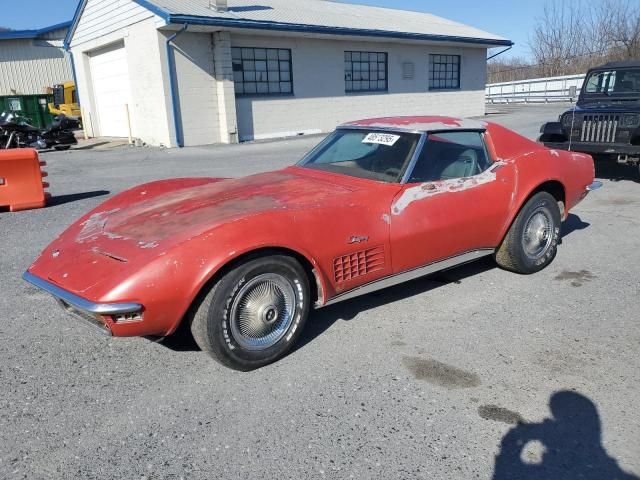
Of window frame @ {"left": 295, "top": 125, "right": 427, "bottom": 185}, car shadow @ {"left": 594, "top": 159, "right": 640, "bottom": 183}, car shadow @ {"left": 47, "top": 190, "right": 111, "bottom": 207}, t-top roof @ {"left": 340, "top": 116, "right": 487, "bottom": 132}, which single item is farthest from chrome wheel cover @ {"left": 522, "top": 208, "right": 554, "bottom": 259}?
car shadow @ {"left": 47, "top": 190, "right": 111, "bottom": 207}

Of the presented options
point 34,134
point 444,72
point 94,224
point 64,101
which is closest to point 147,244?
point 94,224

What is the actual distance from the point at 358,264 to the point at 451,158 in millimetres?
1333

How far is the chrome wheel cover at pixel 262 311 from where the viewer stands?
116 inches

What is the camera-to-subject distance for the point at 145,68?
15.4m

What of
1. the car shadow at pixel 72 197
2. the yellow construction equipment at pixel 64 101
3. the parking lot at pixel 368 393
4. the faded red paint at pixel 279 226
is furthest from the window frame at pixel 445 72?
the parking lot at pixel 368 393

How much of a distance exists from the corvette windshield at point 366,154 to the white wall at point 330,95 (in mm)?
12560

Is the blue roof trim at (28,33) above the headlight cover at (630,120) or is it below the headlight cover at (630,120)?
above

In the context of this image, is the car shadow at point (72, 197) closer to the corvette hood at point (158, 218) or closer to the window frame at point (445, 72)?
the corvette hood at point (158, 218)

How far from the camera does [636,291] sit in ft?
13.6

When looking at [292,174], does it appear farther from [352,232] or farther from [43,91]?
[43,91]

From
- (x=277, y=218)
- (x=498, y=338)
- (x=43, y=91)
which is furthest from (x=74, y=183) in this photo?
(x=43, y=91)

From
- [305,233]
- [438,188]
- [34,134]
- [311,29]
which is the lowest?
[305,233]

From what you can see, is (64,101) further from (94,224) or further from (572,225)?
(572,225)

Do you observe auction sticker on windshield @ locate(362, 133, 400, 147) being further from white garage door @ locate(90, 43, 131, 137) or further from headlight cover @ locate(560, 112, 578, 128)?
white garage door @ locate(90, 43, 131, 137)
